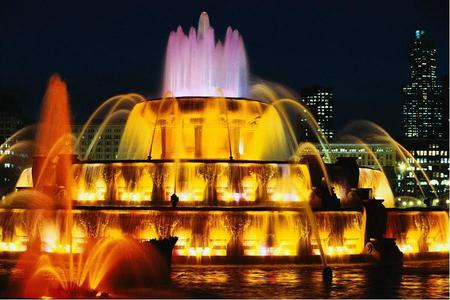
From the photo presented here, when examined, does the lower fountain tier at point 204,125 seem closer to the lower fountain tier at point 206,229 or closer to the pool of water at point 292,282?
the lower fountain tier at point 206,229

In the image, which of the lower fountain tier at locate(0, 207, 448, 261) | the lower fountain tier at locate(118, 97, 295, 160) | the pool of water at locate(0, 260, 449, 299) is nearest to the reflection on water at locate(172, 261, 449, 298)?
the pool of water at locate(0, 260, 449, 299)

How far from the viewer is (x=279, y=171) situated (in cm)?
2764

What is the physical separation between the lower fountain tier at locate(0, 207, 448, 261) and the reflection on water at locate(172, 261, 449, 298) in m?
1.89

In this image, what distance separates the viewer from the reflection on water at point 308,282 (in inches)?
656

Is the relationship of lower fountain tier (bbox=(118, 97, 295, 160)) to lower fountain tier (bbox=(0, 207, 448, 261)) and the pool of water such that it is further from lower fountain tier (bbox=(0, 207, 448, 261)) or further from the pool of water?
the pool of water

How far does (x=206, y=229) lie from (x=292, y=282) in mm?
5815

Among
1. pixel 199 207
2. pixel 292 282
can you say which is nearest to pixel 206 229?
pixel 199 207

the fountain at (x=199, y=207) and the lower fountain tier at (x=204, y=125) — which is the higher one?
the lower fountain tier at (x=204, y=125)

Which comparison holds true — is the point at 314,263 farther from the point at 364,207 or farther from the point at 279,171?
the point at 279,171

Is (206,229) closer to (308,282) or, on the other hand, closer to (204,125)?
(308,282)

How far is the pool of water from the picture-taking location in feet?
54.3

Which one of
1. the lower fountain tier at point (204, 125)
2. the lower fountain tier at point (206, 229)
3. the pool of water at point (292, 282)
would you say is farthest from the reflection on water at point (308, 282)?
the lower fountain tier at point (204, 125)

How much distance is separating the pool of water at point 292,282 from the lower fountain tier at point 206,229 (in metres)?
1.70

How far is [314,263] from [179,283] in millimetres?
6225
